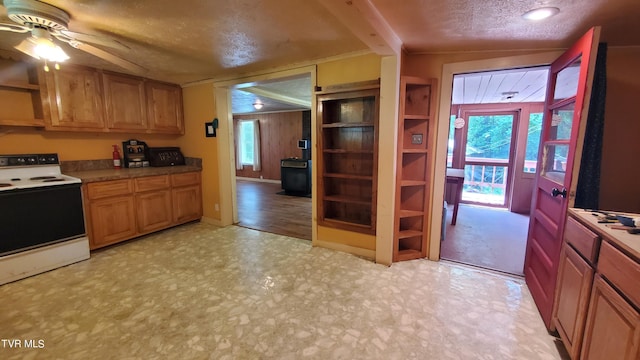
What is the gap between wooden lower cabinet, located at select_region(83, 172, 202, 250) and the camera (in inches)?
116

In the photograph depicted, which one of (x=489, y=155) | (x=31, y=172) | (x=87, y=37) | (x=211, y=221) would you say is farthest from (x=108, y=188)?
(x=489, y=155)

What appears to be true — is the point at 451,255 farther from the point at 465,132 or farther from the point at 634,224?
the point at 465,132

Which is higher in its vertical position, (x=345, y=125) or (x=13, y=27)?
(x=13, y=27)

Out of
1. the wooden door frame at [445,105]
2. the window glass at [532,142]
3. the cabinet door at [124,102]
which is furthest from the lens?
the window glass at [532,142]

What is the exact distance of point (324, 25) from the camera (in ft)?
6.49

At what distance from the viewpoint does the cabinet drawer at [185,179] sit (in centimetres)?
371

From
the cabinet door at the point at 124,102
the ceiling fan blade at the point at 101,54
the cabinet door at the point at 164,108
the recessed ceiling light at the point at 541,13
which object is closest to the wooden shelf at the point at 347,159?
the recessed ceiling light at the point at 541,13

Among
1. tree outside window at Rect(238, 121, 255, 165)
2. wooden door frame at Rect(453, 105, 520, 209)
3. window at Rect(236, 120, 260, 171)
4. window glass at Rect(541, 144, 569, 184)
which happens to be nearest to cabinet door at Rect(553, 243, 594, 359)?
window glass at Rect(541, 144, 569, 184)

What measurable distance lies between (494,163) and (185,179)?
5.83 metres

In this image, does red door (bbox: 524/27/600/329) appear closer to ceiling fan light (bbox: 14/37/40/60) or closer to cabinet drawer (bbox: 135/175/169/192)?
ceiling fan light (bbox: 14/37/40/60)

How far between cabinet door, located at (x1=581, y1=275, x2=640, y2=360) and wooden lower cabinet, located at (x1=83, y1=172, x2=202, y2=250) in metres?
4.17

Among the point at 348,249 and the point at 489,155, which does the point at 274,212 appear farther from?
the point at 489,155

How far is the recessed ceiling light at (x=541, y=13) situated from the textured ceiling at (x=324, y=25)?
0.05 metres

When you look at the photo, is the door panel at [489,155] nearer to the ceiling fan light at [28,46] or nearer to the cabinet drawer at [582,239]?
the cabinet drawer at [582,239]
